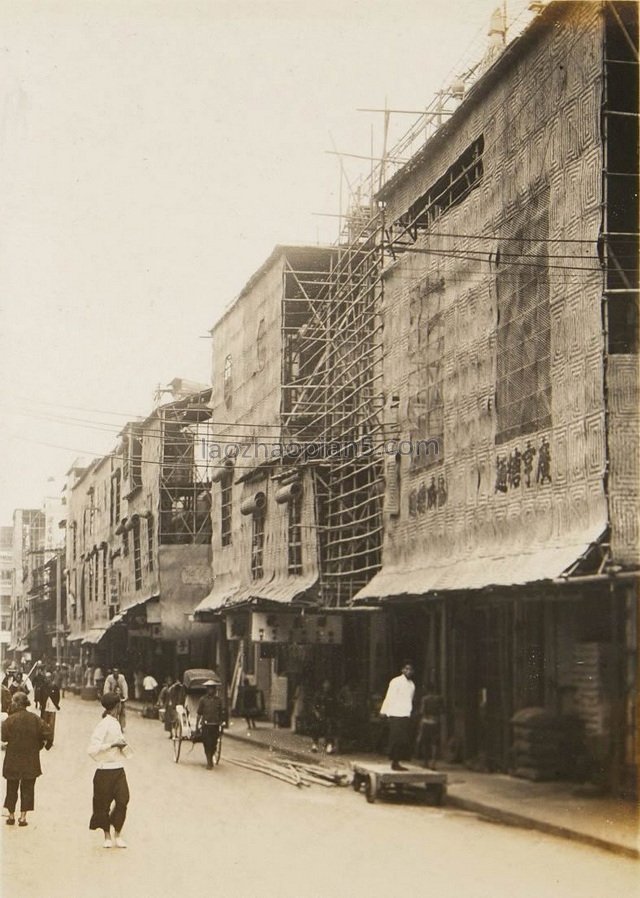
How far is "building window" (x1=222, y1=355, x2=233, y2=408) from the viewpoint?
27.5 meters

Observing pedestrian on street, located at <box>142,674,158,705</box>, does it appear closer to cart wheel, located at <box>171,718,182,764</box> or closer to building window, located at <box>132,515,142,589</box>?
building window, located at <box>132,515,142,589</box>

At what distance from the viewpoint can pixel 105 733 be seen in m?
14.3

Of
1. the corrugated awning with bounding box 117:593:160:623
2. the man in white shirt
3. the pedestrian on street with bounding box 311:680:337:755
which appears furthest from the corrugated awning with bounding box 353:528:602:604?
the corrugated awning with bounding box 117:593:160:623

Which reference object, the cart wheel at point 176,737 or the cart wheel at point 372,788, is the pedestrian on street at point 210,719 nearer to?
the cart wheel at point 176,737

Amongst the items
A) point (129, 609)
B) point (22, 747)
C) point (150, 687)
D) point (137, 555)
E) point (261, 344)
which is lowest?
point (150, 687)

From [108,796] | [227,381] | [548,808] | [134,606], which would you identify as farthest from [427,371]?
[134,606]

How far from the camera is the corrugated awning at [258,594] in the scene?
28391mm

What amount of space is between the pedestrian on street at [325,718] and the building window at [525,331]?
26.2ft

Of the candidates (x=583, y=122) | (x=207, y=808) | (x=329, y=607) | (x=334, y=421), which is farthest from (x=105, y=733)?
(x=334, y=421)

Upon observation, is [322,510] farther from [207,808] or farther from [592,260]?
[592,260]

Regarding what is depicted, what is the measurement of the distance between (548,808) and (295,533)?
14.7 m

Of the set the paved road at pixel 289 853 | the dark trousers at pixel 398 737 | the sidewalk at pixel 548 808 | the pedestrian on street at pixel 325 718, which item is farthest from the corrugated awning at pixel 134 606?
the dark trousers at pixel 398 737

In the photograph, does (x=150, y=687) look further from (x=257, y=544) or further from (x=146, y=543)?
(x=257, y=544)

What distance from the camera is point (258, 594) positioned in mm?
31656
